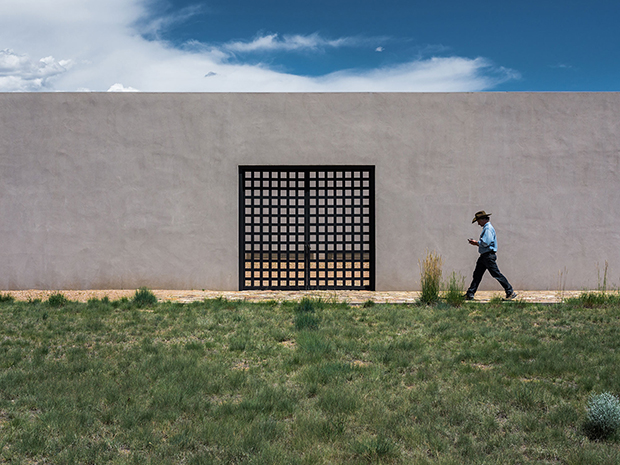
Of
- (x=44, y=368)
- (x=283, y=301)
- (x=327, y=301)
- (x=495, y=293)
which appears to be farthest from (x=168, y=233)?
(x=495, y=293)

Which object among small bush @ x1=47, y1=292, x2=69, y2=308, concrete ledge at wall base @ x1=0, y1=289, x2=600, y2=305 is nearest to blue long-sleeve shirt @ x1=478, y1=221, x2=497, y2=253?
Answer: concrete ledge at wall base @ x1=0, y1=289, x2=600, y2=305

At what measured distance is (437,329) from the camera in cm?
718

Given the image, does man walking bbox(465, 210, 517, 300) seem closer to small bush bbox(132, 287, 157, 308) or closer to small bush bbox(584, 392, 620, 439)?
small bush bbox(132, 287, 157, 308)

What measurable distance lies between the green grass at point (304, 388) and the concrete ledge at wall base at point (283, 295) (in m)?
1.89

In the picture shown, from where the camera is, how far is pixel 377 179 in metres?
11.5

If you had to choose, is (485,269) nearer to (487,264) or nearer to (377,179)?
(487,264)

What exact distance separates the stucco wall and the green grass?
11.6ft

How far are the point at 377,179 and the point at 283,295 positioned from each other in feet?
10.8

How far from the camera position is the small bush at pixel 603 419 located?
375 centimetres

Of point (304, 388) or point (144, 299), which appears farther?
point (144, 299)

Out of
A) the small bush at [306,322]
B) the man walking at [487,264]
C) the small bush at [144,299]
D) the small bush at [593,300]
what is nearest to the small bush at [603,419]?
the small bush at [306,322]

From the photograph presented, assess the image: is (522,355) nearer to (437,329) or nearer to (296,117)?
(437,329)

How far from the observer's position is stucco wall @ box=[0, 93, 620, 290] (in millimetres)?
11500

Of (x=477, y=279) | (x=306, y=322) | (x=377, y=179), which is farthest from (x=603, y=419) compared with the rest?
(x=377, y=179)
